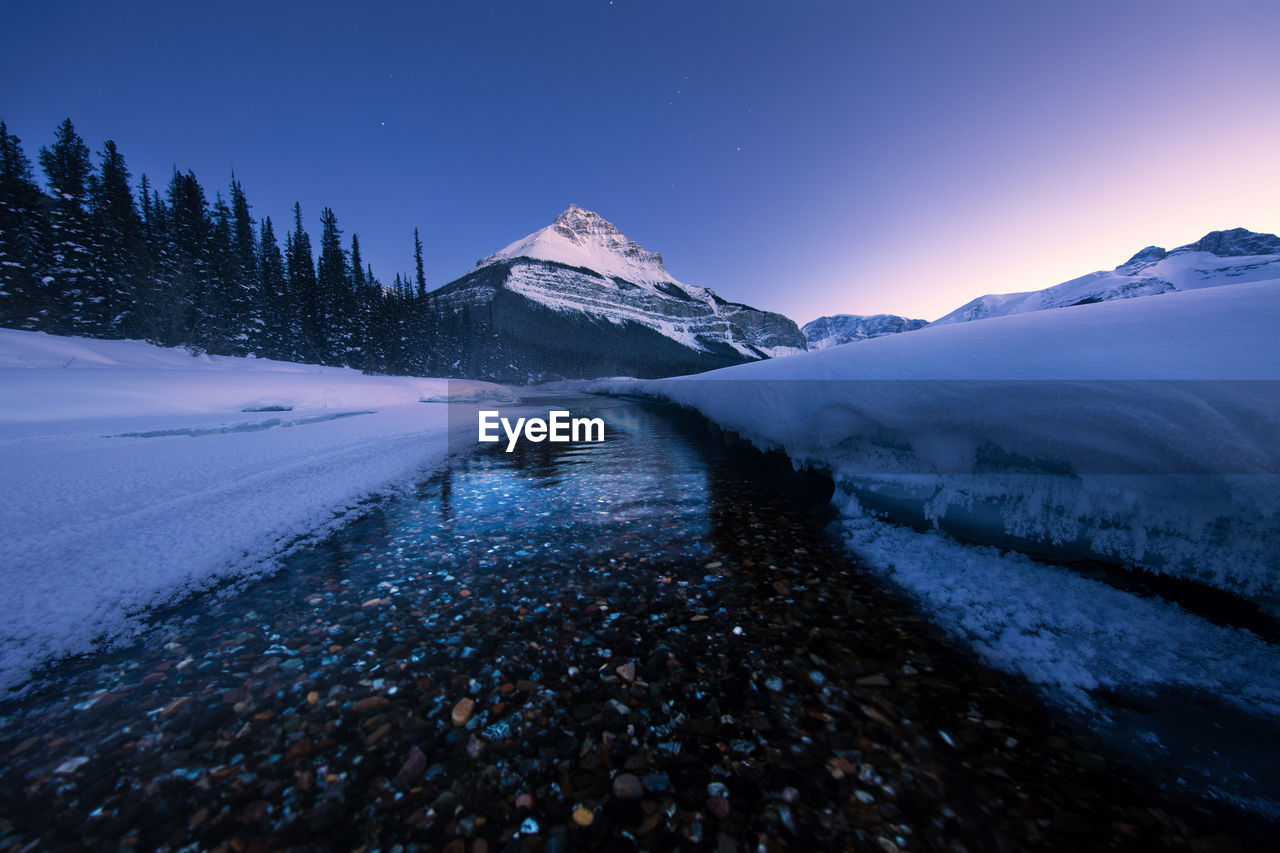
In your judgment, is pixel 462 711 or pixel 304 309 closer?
pixel 462 711

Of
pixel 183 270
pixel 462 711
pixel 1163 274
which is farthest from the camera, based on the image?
pixel 1163 274

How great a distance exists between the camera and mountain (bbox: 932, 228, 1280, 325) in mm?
105875

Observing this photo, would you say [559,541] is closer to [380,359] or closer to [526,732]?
[526,732]

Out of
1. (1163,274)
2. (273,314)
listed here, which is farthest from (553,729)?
(1163,274)

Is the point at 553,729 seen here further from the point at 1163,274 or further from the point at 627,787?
the point at 1163,274

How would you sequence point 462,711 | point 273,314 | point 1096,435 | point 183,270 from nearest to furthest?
point 462,711, point 1096,435, point 183,270, point 273,314

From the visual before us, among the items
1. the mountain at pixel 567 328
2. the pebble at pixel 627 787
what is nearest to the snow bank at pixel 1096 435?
the pebble at pixel 627 787

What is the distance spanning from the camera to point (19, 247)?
1063 inches

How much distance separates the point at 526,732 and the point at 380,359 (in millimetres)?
53087

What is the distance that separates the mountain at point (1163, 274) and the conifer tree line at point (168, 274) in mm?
104923

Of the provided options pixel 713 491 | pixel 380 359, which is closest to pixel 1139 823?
pixel 713 491

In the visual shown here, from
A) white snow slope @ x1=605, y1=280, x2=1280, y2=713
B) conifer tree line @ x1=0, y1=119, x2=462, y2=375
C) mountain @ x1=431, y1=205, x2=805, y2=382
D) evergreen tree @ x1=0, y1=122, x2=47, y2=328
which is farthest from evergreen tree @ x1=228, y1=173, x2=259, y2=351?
white snow slope @ x1=605, y1=280, x2=1280, y2=713

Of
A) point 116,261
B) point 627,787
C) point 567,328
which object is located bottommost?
point 627,787

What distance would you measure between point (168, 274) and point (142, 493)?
4219 cm
